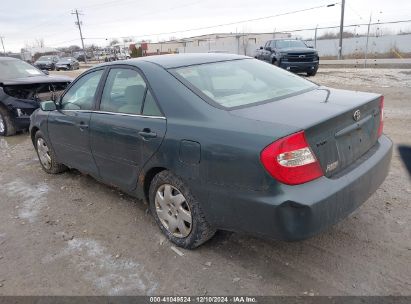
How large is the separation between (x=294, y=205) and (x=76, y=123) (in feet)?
9.16

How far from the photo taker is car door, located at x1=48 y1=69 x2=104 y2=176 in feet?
13.4

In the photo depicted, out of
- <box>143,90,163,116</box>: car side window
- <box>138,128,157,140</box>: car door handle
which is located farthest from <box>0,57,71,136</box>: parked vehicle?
<box>138,128,157,140</box>: car door handle

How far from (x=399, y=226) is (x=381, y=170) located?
688 millimetres

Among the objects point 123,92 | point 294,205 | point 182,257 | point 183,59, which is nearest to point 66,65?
point 123,92

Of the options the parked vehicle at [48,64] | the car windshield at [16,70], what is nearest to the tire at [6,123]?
the car windshield at [16,70]

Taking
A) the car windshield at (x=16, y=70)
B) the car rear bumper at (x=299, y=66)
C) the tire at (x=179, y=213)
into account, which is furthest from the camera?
the car rear bumper at (x=299, y=66)

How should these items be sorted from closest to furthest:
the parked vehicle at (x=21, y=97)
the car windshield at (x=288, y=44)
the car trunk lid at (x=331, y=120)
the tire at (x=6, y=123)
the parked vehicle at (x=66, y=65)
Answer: the car trunk lid at (x=331, y=120), the parked vehicle at (x=21, y=97), the tire at (x=6, y=123), the car windshield at (x=288, y=44), the parked vehicle at (x=66, y=65)

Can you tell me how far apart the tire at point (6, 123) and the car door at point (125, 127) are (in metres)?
4.94

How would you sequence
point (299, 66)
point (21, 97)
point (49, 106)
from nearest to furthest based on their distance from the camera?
point (49, 106) < point (21, 97) < point (299, 66)

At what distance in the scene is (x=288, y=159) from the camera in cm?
242

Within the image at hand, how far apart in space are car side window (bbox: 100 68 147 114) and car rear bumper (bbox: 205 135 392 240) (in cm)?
125

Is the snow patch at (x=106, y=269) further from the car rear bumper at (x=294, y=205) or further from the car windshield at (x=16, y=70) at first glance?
the car windshield at (x=16, y=70)

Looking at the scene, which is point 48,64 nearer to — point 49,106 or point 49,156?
point 49,156

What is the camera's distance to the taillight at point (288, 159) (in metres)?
2.41
